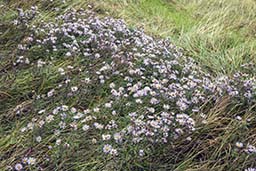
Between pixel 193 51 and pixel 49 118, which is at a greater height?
pixel 49 118

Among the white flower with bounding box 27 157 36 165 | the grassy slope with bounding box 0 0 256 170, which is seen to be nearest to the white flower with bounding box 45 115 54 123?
the grassy slope with bounding box 0 0 256 170

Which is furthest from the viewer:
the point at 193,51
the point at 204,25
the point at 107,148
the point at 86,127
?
the point at 204,25

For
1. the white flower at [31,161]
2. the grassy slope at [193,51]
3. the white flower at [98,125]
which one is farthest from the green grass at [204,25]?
the white flower at [31,161]

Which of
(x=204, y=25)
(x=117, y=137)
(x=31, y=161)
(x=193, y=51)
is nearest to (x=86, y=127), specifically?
(x=117, y=137)

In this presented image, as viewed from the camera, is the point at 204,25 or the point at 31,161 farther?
the point at 204,25

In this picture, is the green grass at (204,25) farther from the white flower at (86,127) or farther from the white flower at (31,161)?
the white flower at (31,161)

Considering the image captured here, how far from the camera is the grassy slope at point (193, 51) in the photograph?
2.49 metres

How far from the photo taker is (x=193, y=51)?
4.24 metres

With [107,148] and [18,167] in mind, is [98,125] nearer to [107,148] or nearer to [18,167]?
[107,148]

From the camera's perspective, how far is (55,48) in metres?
3.24

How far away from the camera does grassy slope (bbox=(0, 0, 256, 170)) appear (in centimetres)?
249

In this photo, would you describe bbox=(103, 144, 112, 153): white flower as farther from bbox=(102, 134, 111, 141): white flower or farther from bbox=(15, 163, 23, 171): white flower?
bbox=(15, 163, 23, 171): white flower

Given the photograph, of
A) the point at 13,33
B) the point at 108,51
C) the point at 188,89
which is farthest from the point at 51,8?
the point at 188,89

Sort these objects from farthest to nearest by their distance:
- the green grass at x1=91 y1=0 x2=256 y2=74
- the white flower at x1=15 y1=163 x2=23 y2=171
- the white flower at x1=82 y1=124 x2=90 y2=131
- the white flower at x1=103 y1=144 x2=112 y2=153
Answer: the green grass at x1=91 y1=0 x2=256 y2=74, the white flower at x1=82 y1=124 x2=90 y2=131, the white flower at x1=103 y1=144 x2=112 y2=153, the white flower at x1=15 y1=163 x2=23 y2=171
